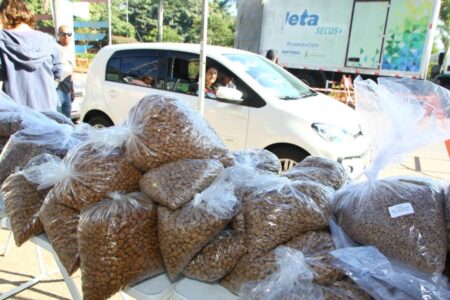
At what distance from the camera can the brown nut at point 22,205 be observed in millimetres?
1517

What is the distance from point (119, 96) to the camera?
473cm

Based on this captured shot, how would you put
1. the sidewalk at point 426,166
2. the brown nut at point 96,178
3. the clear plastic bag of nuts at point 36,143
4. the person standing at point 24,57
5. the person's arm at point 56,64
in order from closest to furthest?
the brown nut at point 96,178
the clear plastic bag of nuts at point 36,143
the person standing at point 24,57
the person's arm at point 56,64
the sidewalk at point 426,166

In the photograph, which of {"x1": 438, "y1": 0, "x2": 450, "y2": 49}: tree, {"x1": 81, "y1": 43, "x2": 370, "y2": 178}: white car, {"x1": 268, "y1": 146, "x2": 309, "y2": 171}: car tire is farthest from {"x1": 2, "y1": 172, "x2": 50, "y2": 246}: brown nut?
{"x1": 438, "y1": 0, "x2": 450, "y2": 49}: tree

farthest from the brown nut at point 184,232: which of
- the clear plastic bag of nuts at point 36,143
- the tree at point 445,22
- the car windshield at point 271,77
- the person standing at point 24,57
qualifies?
the tree at point 445,22

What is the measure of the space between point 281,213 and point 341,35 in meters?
10.2

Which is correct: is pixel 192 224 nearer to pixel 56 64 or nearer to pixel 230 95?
pixel 56 64

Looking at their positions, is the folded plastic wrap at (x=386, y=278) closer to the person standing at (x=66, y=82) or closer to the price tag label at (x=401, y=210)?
the price tag label at (x=401, y=210)

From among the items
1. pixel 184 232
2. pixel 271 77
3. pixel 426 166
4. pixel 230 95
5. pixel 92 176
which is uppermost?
pixel 271 77

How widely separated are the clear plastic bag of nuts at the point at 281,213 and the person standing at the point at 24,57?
7.50ft

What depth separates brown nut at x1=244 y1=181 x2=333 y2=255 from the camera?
3.81 ft

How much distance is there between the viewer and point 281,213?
1.16 metres

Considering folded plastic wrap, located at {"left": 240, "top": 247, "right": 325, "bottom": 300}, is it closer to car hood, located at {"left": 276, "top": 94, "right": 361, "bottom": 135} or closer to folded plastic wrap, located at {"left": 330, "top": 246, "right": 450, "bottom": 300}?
folded plastic wrap, located at {"left": 330, "top": 246, "right": 450, "bottom": 300}

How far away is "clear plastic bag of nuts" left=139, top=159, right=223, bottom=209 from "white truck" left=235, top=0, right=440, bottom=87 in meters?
9.70

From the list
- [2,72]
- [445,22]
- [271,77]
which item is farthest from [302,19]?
[445,22]
